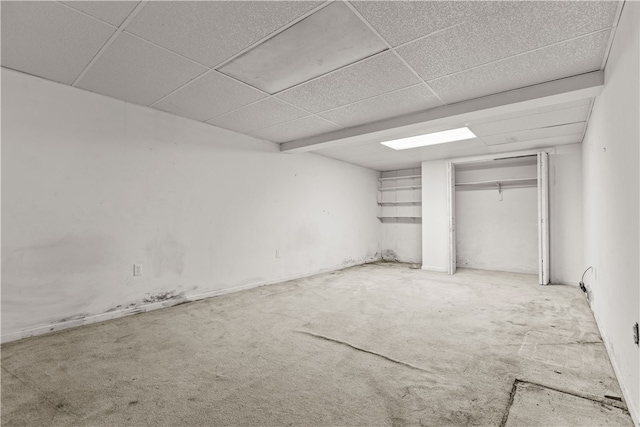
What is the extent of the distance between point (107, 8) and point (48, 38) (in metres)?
0.72

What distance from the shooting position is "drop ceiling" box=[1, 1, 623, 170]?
6.02 ft

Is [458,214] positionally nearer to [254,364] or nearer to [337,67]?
[337,67]

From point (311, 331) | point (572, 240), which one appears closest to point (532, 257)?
point (572, 240)

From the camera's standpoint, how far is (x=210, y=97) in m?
3.13

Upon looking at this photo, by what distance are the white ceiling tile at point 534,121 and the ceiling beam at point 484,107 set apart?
777mm

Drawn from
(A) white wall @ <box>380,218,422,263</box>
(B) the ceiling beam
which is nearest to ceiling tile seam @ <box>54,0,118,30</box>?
(B) the ceiling beam

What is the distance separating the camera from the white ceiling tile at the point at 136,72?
2.27 m

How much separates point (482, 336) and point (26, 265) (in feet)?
13.6

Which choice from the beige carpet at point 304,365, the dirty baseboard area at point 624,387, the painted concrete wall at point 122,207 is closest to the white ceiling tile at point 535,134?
the beige carpet at point 304,365

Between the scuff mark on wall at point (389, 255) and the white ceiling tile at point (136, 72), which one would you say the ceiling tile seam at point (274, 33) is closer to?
the white ceiling tile at point (136, 72)

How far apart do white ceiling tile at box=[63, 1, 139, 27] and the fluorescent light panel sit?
12.3 feet

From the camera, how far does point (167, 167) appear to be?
360 centimetres

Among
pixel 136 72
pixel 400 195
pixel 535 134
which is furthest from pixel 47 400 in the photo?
pixel 400 195

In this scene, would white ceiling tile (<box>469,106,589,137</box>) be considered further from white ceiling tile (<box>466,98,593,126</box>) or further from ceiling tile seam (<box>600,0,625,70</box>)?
ceiling tile seam (<box>600,0,625,70</box>)
